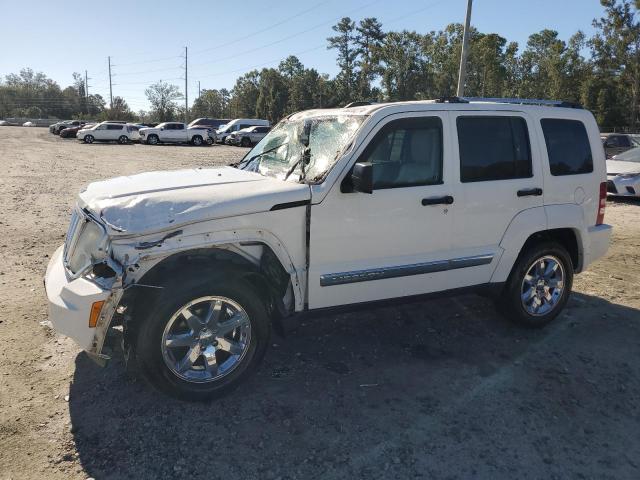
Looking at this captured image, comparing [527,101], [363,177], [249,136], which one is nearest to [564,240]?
[527,101]

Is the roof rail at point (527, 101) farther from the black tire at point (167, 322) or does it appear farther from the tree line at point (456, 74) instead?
the tree line at point (456, 74)

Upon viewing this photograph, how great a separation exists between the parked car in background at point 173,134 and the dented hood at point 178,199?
3662 centimetres

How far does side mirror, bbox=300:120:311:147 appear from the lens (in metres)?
4.16

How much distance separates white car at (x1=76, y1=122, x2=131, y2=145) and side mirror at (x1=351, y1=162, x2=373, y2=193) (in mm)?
38501

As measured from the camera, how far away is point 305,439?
314 cm

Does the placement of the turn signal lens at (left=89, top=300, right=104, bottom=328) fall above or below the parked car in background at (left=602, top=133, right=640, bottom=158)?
below

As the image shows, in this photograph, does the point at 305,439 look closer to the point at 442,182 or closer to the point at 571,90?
the point at 442,182

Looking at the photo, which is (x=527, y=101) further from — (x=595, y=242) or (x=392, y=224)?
(x=392, y=224)

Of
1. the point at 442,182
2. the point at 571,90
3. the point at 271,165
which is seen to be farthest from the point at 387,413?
the point at 571,90

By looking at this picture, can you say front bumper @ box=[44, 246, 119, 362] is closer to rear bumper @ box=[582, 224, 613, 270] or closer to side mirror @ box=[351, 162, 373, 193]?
side mirror @ box=[351, 162, 373, 193]

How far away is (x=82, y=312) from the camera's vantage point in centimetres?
306

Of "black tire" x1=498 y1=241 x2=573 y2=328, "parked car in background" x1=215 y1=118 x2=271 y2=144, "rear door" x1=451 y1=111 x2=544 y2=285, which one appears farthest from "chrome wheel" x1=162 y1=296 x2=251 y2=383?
"parked car in background" x1=215 y1=118 x2=271 y2=144

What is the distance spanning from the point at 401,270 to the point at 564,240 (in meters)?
2.01

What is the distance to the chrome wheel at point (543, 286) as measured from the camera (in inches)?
187
